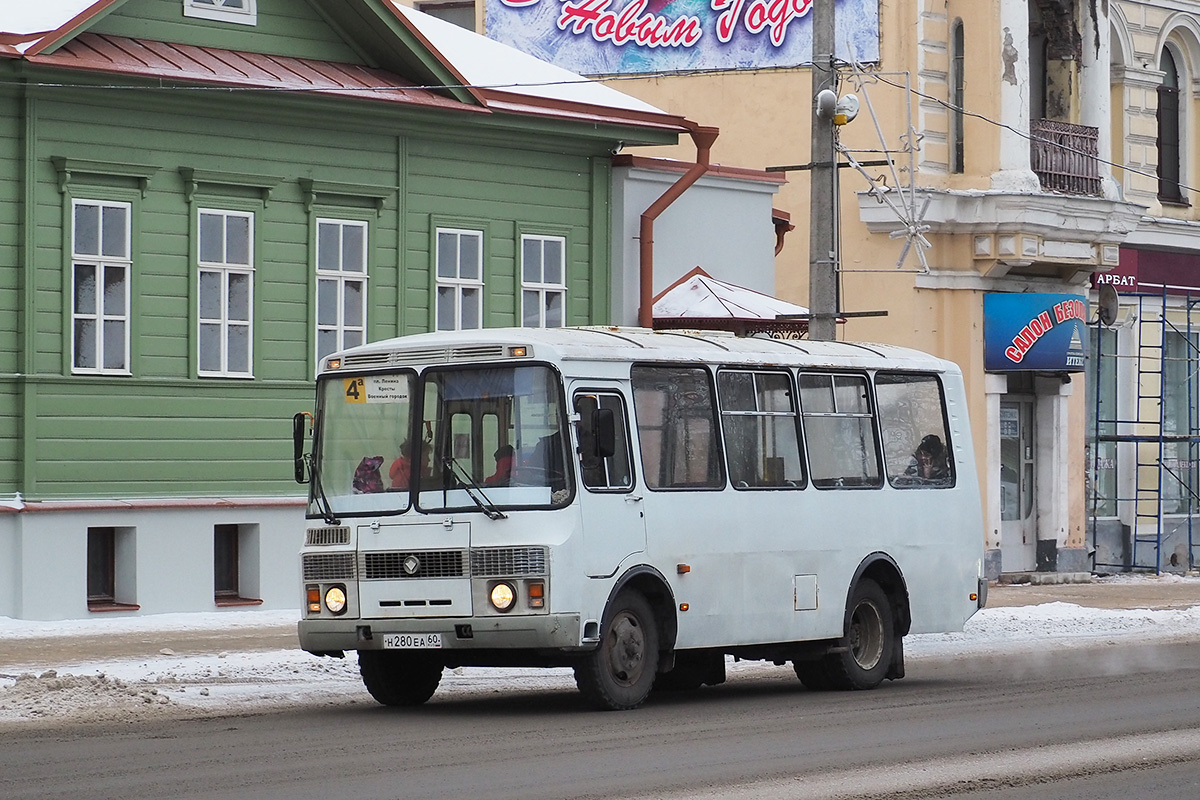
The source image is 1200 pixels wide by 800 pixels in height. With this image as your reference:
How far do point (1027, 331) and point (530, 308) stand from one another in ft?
27.9

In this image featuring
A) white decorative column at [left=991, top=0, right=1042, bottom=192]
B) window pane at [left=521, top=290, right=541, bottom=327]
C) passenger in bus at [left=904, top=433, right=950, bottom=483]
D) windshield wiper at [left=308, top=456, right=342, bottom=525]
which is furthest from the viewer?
white decorative column at [left=991, top=0, right=1042, bottom=192]

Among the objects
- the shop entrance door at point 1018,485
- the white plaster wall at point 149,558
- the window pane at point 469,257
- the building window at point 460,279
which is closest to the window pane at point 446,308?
the building window at point 460,279

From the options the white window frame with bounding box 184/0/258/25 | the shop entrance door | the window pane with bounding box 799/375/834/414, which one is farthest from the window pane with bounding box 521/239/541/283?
the window pane with bounding box 799/375/834/414

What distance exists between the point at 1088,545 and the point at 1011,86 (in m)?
7.41

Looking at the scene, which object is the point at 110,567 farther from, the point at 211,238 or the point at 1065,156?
the point at 1065,156

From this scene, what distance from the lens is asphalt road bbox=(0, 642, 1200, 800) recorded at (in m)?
10.8

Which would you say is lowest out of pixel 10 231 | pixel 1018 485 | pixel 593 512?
pixel 1018 485

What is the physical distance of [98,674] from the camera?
15508 millimetres

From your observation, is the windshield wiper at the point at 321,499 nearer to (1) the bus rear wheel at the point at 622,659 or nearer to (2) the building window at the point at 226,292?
(1) the bus rear wheel at the point at 622,659

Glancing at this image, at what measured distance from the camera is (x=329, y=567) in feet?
48.7

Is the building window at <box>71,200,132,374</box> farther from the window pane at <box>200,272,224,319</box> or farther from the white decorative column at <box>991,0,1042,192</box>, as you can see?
the white decorative column at <box>991,0,1042,192</box>

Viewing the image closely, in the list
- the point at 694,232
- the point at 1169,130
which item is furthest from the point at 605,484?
the point at 1169,130

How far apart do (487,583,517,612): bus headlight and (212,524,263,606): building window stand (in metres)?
9.69

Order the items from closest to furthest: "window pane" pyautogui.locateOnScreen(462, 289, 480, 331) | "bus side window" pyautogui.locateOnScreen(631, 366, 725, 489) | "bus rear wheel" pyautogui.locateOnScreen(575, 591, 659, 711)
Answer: "bus rear wheel" pyautogui.locateOnScreen(575, 591, 659, 711)
"bus side window" pyautogui.locateOnScreen(631, 366, 725, 489)
"window pane" pyautogui.locateOnScreen(462, 289, 480, 331)
